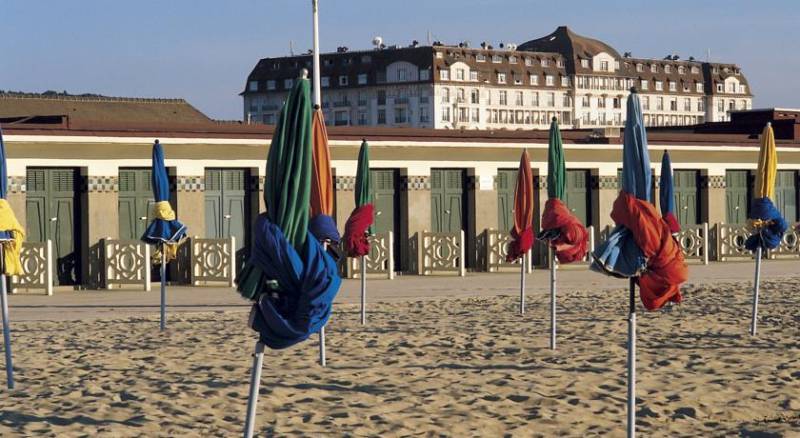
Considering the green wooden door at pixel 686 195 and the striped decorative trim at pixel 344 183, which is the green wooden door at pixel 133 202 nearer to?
the striped decorative trim at pixel 344 183

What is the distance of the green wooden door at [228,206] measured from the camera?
92.1 feet

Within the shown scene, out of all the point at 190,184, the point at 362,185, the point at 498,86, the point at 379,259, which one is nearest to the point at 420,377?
the point at 362,185

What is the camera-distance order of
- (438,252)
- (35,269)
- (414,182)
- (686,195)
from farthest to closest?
(686,195) < (414,182) < (438,252) < (35,269)

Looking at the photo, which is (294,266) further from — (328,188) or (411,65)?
(411,65)

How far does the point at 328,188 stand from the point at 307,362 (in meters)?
2.36

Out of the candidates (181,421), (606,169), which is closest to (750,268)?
(606,169)

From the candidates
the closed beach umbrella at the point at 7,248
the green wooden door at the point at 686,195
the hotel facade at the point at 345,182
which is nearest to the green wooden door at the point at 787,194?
the hotel facade at the point at 345,182

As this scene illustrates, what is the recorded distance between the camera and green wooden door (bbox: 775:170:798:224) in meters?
36.3

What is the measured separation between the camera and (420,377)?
14242 mm

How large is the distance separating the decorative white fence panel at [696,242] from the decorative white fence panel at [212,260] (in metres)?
11.8

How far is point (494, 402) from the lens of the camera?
12.8m

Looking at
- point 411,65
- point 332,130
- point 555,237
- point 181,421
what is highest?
point 411,65

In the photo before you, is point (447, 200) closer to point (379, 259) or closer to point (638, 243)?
point (379, 259)

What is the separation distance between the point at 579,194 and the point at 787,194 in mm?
7162
